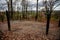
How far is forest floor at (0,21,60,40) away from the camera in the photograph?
307 centimetres

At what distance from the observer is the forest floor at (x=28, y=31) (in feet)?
10.1

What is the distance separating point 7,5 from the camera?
3.12 m

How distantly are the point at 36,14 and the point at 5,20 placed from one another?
775 millimetres

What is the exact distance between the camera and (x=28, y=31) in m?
3.13

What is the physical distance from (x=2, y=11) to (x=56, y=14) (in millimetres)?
1315

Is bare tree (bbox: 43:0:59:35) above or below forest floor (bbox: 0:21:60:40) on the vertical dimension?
above

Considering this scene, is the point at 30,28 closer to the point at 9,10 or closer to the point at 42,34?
the point at 42,34

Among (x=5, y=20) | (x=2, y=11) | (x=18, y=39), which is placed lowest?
(x=18, y=39)

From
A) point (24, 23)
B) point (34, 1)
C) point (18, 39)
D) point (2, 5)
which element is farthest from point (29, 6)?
point (18, 39)

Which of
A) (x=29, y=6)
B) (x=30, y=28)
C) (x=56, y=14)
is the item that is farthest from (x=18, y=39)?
(x=56, y=14)

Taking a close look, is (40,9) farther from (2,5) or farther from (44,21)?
(2,5)

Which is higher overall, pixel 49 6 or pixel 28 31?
pixel 49 6

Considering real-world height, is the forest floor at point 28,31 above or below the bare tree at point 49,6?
below

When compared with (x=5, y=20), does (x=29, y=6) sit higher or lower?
higher
